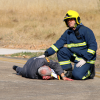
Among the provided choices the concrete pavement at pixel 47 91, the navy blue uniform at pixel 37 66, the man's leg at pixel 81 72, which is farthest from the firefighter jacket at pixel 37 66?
the concrete pavement at pixel 47 91

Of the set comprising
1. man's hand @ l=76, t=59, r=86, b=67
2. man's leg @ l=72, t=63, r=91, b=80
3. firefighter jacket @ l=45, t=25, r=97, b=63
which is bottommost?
man's leg @ l=72, t=63, r=91, b=80

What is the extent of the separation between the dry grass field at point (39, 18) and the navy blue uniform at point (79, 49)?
28396 mm

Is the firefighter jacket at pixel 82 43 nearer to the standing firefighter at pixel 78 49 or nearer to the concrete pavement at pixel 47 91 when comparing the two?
the standing firefighter at pixel 78 49

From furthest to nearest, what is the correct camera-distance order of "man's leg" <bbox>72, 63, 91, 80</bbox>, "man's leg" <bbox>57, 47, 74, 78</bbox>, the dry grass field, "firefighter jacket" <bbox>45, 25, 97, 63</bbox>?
the dry grass field
"man's leg" <bbox>57, 47, 74, 78</bbox>
"man's leg" <bbox>72, 63, 91, 80</bbox>
"firefighter jacket" <bbox>45, 25, 97, 63</bbox>

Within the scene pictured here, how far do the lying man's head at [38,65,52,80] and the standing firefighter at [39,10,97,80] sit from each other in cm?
64

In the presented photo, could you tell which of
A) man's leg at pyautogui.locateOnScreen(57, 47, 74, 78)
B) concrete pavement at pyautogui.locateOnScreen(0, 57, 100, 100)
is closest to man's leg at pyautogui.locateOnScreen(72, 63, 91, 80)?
man's leg at pyautogui.locateOnScreen(57, 47, 74, 78)

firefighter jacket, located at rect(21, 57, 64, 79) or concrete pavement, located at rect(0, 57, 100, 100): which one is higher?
firefighter jacket, located at rect(21, 57, 64, 79)

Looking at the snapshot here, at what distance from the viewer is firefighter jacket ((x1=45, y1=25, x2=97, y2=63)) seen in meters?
5.68

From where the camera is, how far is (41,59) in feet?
18.5

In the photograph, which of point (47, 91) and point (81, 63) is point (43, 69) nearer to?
point (81, 63)

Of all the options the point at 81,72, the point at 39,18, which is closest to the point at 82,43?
the point at 81,72

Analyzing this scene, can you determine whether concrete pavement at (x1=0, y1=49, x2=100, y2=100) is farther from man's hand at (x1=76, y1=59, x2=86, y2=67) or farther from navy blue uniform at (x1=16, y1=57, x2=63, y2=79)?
man's hand at (x1=76, y1=59, x2=86, y2=67)

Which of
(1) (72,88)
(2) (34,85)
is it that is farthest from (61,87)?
(2) (34,85)

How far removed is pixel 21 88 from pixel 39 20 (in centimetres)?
3470
